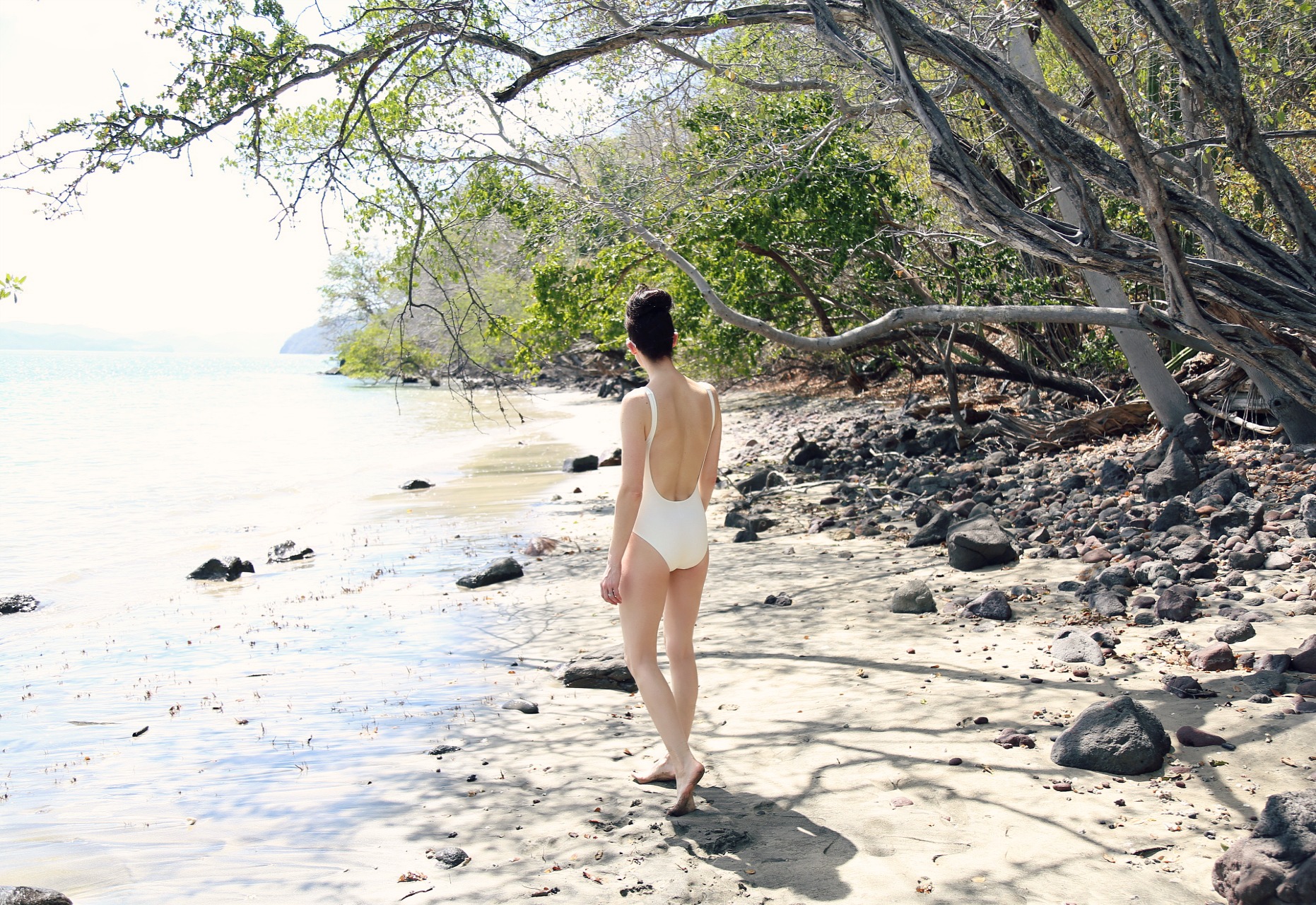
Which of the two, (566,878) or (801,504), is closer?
(566,878)

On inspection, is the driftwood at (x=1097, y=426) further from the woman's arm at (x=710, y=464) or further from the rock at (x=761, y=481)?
the woman's arm at (x=710, y=464)

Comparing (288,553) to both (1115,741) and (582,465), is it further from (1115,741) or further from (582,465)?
(1115,741)

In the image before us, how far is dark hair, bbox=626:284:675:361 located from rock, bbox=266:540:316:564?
811cm

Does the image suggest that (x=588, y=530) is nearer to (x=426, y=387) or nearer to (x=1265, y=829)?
(x=1265, y=829)

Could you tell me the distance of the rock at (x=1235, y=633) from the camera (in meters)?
4.60

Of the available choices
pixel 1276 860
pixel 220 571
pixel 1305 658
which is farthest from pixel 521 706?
pixel 220 571

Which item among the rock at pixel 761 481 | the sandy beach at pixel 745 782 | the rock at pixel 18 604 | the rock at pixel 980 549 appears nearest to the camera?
the sandy beach at pixel 745 782

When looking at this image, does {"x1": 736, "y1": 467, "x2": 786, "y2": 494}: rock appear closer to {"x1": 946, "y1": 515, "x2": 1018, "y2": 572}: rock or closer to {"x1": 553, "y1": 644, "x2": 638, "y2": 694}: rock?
{"x1": 946, "y1": 515, "x2": 1018, "y2": 572}: rock

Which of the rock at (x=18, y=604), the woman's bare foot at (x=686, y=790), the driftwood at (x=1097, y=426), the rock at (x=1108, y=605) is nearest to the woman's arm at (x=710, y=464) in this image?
the woman's bare foot at (x=686, y=790)

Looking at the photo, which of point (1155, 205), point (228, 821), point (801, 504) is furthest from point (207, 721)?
point (801, 504)

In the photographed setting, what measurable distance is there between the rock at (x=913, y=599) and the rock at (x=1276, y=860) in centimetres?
315

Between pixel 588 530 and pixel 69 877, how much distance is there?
7.27 metres

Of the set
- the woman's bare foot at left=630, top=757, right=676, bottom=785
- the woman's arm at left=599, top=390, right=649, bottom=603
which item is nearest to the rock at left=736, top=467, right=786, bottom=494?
the woman's bare foot at left=630, top=757, right=676, bottom=785

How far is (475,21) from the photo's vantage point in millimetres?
6902
